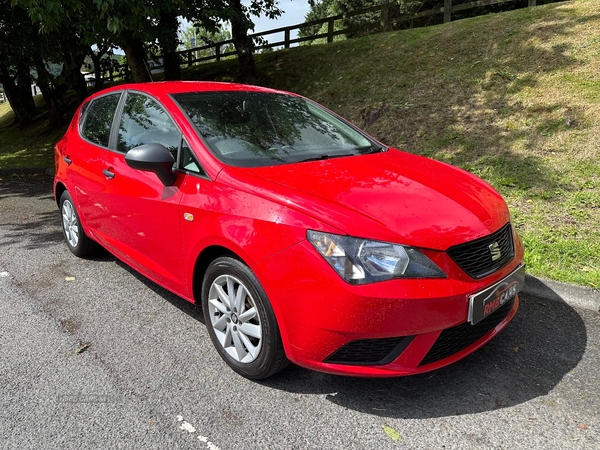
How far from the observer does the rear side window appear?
401 cm

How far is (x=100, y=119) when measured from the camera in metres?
4.24

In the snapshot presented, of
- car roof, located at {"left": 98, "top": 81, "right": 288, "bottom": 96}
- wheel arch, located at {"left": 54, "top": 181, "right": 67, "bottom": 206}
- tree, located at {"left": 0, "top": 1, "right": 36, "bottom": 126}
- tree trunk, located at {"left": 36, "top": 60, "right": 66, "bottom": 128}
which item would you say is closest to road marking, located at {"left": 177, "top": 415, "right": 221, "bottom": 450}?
car roof, located at {"left": 98, "top": 81, "right": 288, "bottom": 96}

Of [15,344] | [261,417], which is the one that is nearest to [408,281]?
[261,417]

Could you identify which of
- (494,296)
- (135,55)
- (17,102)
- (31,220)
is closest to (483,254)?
(494,296)

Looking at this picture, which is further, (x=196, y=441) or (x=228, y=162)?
(x=228, y=162)

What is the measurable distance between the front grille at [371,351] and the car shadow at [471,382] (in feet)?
1.05

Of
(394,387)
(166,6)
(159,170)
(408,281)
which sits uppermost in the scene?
(166,6)

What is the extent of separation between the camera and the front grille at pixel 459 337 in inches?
92.6

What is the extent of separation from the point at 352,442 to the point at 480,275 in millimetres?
1044

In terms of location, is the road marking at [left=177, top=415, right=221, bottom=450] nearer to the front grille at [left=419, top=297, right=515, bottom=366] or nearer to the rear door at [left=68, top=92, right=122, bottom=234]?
the front grille at [left=419, top=297, right=515, bottom=366]

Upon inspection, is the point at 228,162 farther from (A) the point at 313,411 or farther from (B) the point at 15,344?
(B) the point at 15,344

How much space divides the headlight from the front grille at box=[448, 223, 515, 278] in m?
0.17

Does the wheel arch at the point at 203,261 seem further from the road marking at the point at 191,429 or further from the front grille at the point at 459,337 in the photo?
the front grille at the point at 459,337

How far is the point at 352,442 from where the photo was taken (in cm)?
222
